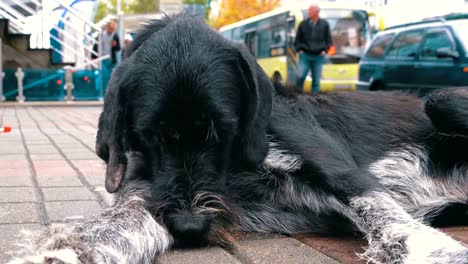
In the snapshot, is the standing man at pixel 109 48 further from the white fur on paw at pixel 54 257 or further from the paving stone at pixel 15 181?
the white fur on paw at pixel 54 257

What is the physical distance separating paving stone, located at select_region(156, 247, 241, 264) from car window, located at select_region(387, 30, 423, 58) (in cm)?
1201

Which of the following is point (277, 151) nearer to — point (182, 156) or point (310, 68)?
point (182, 156)

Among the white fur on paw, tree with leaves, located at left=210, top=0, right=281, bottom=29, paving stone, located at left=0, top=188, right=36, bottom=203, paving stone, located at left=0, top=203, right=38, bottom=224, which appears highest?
tree with leaves, located at left=210, top=0, right=281, bottom=29

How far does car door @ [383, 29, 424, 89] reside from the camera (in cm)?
1409

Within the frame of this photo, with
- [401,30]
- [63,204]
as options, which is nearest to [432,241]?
[63,204]

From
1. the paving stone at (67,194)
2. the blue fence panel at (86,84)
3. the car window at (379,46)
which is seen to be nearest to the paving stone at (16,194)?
the paving stone at (67,194)

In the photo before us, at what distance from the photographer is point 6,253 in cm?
287

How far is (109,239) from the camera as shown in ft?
8.62

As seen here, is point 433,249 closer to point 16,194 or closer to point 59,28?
point 16,194

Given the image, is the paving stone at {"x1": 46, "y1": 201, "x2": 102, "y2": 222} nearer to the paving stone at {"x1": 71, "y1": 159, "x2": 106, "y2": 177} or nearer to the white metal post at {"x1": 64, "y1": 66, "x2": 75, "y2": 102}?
the paving stone at {"x1": 71, "y1": 159, "x2": 106, "y2": 177}

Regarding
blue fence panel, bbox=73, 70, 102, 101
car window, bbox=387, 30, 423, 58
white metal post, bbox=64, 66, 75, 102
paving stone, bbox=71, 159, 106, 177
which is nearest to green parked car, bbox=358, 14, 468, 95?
car window, bbox=387, 30, 423, 58

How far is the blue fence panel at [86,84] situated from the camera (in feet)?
68.3

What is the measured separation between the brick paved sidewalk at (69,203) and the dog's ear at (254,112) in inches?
18.0

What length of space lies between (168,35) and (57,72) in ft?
58.4
